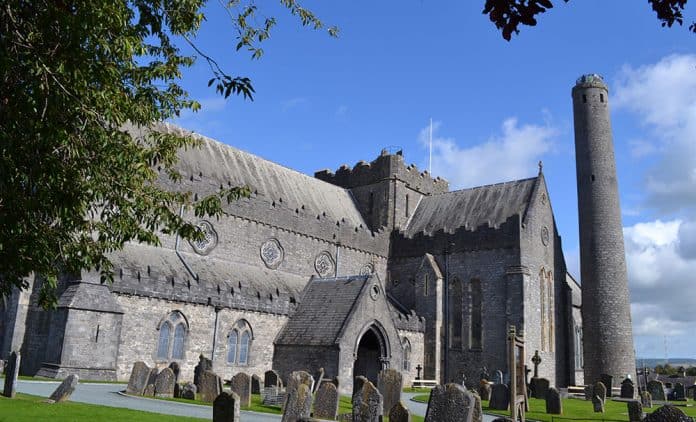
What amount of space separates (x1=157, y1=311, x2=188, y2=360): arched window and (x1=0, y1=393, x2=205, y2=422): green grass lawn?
9099mm

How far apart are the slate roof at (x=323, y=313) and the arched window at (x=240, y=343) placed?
136 cm

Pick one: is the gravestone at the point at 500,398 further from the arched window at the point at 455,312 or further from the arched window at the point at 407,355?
the arched window at the point at 455,312

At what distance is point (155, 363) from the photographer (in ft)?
73.9

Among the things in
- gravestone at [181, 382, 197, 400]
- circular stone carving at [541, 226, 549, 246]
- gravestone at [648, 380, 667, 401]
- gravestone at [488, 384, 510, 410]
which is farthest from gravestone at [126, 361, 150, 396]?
gravestone at [648, 380, 667, 401]

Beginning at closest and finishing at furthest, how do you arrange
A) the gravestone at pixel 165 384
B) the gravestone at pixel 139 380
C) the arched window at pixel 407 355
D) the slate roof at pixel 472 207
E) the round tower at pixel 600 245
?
the gravestone at pixel 139 380 < the gravestone at pixel 165 384 < the arched window at pixel 407 355 < the round tower at pixel 600 245 < the slate roof at pixel 472 207

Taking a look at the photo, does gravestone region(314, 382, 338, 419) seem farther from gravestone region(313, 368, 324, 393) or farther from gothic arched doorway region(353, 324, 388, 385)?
gothic arched doorway region(353, 324, 388, 385)

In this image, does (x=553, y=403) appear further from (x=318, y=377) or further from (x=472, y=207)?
(x=472, y=207)

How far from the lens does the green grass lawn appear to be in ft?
37.1

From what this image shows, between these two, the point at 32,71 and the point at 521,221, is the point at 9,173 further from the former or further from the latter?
the point at 521,221

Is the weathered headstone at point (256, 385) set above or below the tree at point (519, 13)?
below

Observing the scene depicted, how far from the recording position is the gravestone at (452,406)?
33.1 feet

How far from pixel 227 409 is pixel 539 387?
20355mm

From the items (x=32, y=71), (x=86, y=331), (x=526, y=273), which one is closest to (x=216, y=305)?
(x=86, y=331)

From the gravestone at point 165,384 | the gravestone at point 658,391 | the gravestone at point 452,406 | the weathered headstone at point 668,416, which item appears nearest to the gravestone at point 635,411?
the gravestone at point 452,406
